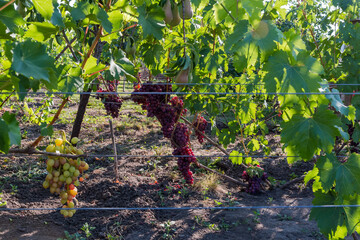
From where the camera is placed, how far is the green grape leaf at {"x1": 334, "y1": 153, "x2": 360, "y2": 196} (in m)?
1.84

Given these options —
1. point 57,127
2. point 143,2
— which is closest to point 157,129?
point 57,127

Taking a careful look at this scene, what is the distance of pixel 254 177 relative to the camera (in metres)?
3.74

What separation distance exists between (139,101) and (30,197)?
145 centimetres

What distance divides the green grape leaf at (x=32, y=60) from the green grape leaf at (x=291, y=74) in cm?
93

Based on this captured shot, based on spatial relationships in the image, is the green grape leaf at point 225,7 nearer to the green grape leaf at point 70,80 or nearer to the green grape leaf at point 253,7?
the green grape leaf at point 253,7

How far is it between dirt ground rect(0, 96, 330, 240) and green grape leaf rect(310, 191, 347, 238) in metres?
1.03

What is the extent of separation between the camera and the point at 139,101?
119 inches

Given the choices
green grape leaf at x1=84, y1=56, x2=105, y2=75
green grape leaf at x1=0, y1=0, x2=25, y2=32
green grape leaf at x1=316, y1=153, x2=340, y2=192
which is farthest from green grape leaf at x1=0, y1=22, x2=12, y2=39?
green grape leaf at x1=316, y1=153, x2=340, y2=192

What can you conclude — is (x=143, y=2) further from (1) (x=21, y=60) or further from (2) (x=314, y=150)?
(2) (x=314, y=150)

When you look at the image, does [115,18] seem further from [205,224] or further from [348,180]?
[205,224]

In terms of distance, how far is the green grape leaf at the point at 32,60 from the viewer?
4.01 feet

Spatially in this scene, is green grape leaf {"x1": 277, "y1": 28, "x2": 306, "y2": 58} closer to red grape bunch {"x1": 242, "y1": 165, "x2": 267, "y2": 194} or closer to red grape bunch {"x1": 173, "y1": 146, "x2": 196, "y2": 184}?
red grape bunch {"x1": 173, "y1": 146, "x2": 196, "y2": 184}

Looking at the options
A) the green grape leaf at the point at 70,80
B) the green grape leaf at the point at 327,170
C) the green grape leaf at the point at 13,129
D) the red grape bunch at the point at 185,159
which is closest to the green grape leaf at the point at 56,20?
the green grape leaf at the point at 70,80

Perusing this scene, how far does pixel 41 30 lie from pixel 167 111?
4.76 ft
